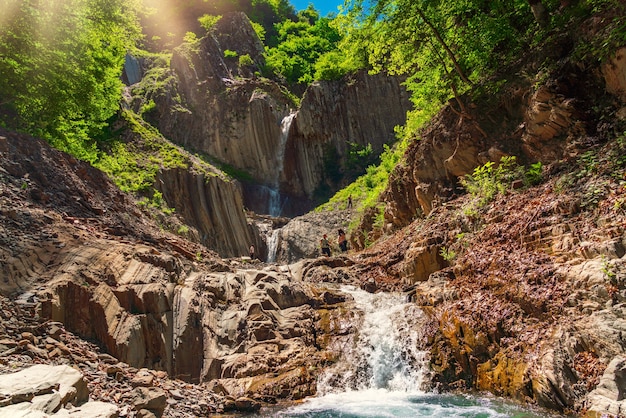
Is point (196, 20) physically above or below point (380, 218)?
above

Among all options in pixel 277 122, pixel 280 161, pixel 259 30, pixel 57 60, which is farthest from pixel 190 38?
pixel 57 60

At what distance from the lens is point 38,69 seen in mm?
13781

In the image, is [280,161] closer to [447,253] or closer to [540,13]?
[447,253]

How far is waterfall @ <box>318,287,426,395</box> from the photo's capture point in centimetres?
937

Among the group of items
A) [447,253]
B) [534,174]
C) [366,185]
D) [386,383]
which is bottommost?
[386,383]

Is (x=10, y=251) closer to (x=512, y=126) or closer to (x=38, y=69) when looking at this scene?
(x=38, y=69)

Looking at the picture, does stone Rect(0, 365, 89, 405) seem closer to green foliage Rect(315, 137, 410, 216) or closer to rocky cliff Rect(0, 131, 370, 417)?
rocky cliff Rect(0, 131, 370, 417)

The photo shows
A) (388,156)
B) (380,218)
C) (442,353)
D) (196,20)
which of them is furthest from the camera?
(196,20)

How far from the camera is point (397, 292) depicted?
12758 millimetres

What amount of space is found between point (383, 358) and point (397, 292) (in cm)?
315

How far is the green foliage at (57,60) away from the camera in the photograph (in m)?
13.1

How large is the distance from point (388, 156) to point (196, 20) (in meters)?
34.2

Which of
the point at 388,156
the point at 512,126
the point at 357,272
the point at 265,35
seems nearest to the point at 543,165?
the point at 512,126

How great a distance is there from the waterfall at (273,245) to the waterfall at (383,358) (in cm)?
1741
